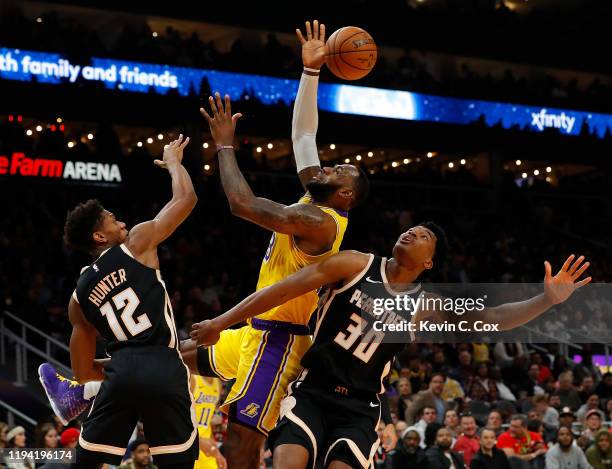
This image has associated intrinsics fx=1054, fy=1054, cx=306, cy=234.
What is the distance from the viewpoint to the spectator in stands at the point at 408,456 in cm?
1083

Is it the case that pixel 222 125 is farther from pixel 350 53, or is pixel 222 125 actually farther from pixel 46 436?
pixel 46 436

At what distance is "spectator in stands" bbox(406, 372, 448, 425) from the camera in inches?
487

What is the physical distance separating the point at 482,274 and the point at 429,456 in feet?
32.6

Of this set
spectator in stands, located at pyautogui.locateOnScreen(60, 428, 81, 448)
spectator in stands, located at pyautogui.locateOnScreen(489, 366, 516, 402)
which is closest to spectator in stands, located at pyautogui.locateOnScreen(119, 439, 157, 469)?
spectator in stands, located at pyautogui.locateOnScreen(60, 428, 81, 448)

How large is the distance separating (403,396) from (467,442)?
1.45m

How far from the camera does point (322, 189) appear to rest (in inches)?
240

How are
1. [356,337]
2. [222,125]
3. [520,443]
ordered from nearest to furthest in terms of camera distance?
[356,337], [222,125], [520,443]

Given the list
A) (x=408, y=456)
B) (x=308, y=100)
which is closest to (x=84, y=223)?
(x=308, y=100)

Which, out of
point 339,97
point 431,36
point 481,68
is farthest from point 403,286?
point 481,68

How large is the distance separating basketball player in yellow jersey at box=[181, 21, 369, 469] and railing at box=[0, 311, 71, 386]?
282 inches

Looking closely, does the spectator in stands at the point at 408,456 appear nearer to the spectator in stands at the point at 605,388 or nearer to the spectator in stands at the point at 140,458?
the spectator in stands at the point at 140,458

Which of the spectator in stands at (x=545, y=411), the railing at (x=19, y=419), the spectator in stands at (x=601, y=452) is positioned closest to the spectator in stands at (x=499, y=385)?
the spectator in stands at (x=545, y=411)

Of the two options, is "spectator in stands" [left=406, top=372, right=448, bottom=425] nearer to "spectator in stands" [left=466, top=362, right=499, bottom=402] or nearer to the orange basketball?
"spectator in stands" [left=466, top=362, right=499, bottom=402]

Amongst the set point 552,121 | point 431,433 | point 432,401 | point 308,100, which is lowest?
point 431,433
